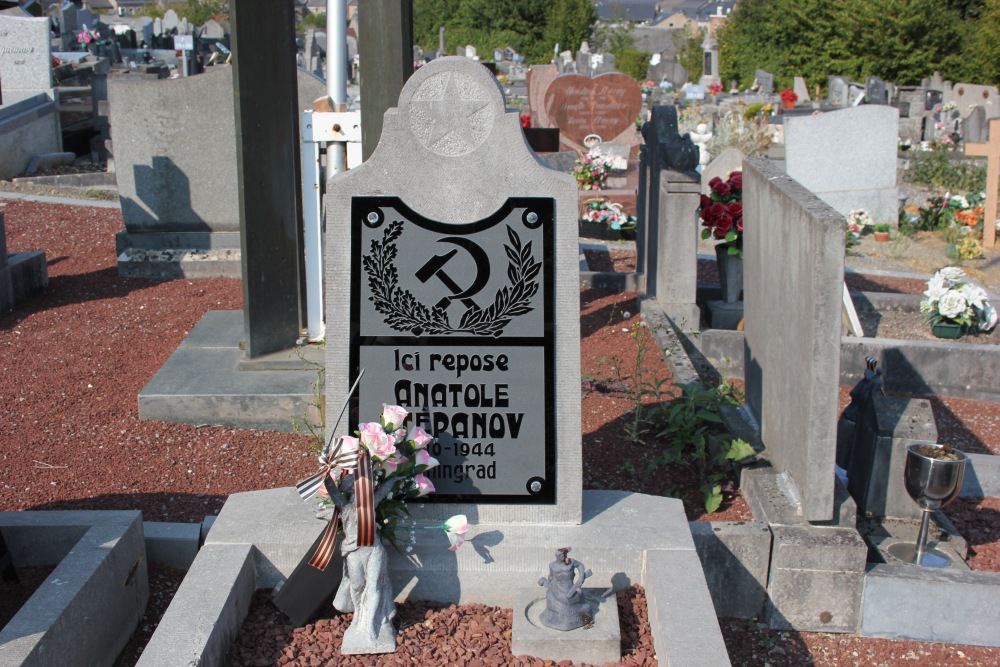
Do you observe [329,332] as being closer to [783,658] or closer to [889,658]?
[783,658]

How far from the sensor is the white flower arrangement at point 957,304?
7184mm

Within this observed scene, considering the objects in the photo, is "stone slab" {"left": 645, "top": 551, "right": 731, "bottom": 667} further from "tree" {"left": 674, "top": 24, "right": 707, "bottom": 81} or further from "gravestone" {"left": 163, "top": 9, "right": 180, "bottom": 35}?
"gravestone" {"left": 163, "top": 9, "right": 180, "bottom": 35}

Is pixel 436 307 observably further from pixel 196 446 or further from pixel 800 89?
pixel 800 89

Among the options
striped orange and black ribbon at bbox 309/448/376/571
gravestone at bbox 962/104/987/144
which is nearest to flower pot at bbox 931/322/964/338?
striped orange and black ribbon at bbox 309/448/376/571

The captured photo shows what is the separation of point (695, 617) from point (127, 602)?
2021 mm

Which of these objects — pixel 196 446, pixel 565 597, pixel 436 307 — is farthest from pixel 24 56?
pixel 565 597

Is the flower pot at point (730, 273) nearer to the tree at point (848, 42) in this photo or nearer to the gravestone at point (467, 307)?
the gravestone at point (467, 307)

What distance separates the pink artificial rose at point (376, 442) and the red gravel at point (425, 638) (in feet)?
1.96

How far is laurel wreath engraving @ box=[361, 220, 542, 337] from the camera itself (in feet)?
11.9

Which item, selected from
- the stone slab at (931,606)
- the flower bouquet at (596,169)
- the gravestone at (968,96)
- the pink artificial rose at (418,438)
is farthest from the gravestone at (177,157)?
the gravestone at (968,96)

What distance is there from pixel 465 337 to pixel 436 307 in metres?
0.16

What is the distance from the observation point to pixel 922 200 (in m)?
13.2

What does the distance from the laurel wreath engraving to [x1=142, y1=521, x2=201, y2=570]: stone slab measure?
1.24 m

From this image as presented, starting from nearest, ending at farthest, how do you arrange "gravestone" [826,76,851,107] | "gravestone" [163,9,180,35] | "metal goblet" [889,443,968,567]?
"metal goblet" [889,443,968,567]
"gravestone" [826,76,851,107]
"gravestone" [163,9,180,35]
